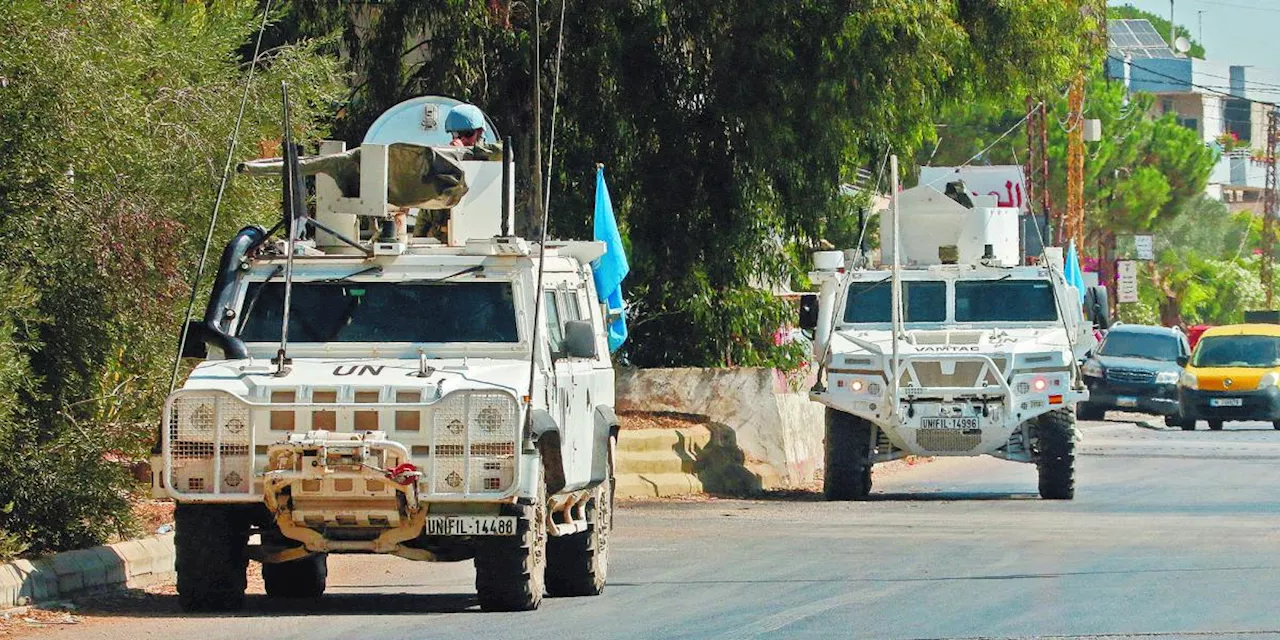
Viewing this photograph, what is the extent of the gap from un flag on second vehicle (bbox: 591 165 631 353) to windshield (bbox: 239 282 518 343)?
262 inches

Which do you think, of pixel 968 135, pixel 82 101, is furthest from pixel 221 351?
pixel 968 135

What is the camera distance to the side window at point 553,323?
12375mm

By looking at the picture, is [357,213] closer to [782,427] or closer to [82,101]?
[82,101]

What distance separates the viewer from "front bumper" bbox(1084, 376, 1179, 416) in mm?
39281

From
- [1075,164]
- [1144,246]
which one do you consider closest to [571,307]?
[1075,164]

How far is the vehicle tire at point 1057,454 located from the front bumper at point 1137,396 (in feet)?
61.1

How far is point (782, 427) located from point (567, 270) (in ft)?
33.1

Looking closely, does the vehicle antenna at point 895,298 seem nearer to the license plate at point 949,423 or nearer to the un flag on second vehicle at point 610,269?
the license plate at point 949,423

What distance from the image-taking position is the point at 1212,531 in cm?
1677

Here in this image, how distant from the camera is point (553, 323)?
12.7 meters

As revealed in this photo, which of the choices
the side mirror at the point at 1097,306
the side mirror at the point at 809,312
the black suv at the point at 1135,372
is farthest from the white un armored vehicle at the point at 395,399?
the black suv at the point at 1135,372

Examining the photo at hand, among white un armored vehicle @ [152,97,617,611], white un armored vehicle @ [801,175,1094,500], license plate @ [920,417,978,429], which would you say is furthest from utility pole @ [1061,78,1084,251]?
white un armored vehicle @ [152,97,617,611]

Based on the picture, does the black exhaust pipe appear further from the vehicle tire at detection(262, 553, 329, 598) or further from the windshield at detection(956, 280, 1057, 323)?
the windshield at detection(956, 280, 1057, 323)

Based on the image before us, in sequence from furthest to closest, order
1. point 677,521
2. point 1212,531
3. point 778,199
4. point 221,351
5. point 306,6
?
point 778,199
point 306,6
point 677,521
point 1212,531
point 221,351
